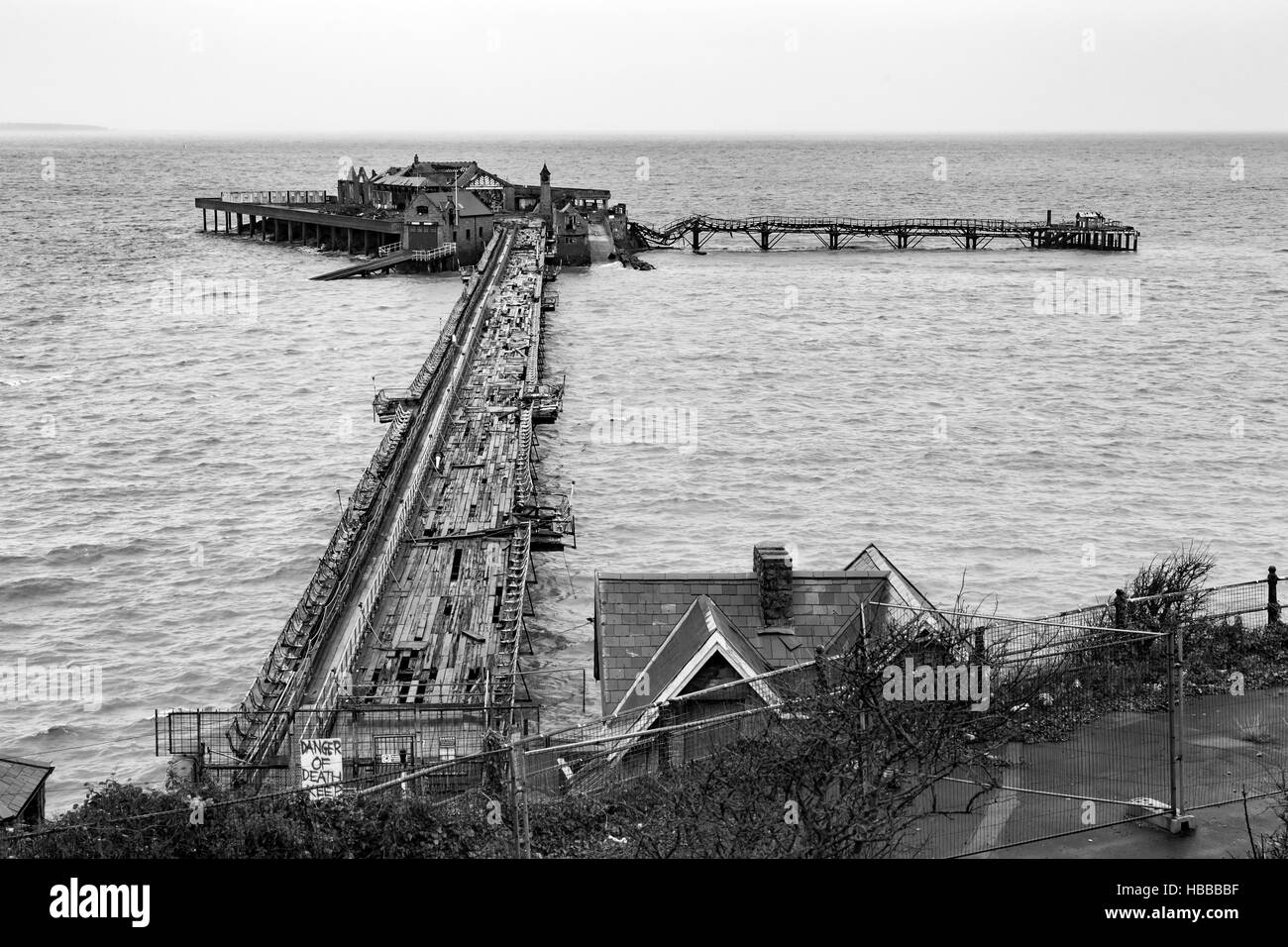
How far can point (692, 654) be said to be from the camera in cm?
1761

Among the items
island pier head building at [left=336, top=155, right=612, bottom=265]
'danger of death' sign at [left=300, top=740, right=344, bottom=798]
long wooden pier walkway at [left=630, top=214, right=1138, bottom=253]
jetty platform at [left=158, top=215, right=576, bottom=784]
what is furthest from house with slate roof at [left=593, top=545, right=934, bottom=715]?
long wooden pier walkway at [left=630, top=214, right=1138, bottom=253]

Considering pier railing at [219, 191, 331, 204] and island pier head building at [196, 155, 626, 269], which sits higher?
pier railing at [219, 191, 331, 204]

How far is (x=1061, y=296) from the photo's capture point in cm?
9081

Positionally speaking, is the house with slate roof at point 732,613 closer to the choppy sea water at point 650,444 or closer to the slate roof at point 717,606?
the slate roof at point 717,606

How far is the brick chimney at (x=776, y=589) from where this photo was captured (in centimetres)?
1912

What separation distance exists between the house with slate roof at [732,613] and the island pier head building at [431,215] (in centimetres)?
8304

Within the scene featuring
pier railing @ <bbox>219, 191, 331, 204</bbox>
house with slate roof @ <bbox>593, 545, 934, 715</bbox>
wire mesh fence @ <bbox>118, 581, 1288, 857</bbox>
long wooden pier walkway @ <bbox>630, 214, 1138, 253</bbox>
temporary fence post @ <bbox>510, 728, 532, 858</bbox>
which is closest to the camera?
temporary fence post @ <bbox>510, 728, 532, 858</bbox>

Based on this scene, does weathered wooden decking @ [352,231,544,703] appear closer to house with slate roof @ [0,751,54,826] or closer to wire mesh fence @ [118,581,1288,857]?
house with slate roof @ [0,751,54,826]

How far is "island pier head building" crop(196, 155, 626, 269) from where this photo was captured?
338 ft

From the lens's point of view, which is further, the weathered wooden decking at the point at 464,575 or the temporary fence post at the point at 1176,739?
the weathered wooden decking at the point at 464,575

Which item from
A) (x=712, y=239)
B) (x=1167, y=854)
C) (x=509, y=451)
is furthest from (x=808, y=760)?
(x=712, y=239)

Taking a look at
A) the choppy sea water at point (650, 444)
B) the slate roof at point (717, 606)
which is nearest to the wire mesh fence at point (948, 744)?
the slate roof at point (717, 606)

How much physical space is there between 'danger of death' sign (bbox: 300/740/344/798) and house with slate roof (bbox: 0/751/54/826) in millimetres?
3287

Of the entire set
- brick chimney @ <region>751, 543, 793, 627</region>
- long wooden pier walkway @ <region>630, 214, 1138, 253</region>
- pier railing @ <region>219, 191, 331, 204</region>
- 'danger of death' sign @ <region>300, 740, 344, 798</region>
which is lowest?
'danger of death' sign @ <region>300, 740, 344, 798</region>
